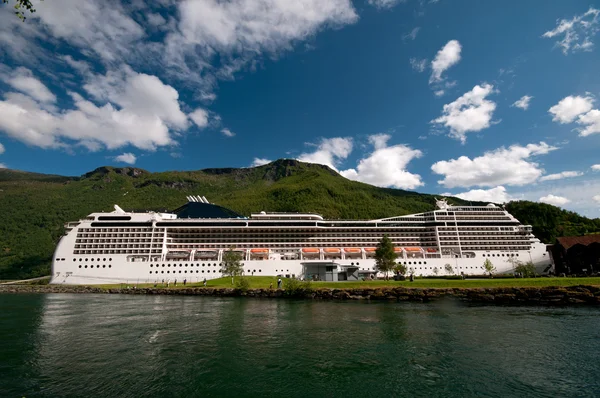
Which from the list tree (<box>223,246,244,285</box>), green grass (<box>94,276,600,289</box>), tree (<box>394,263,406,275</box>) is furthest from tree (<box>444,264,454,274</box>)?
tree (<box>223,246,244,285</box>)

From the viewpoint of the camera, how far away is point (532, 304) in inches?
1216

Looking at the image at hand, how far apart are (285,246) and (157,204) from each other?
114279 millimetres

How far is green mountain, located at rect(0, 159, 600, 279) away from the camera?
10381 cm

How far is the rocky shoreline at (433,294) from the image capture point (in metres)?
31.4

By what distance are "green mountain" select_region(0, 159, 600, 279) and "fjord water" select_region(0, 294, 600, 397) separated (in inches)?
3926

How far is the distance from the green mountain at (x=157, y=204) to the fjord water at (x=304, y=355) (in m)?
99.7

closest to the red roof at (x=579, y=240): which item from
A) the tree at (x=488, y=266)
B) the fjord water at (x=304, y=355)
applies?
the tree at (x=488, y=266)

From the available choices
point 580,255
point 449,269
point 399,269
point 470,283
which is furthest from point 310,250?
point 580,255

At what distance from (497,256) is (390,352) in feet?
198

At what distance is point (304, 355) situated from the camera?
48.5 feet

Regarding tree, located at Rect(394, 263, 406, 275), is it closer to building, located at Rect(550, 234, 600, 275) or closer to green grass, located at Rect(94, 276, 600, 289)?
green grass, located at Rect(94, 276, 600, 289)

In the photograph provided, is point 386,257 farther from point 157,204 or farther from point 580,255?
point 157,204

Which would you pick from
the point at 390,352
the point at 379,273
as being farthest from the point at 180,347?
the point at 379,273

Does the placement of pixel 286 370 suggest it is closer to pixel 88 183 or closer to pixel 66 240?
pixel 66 240
